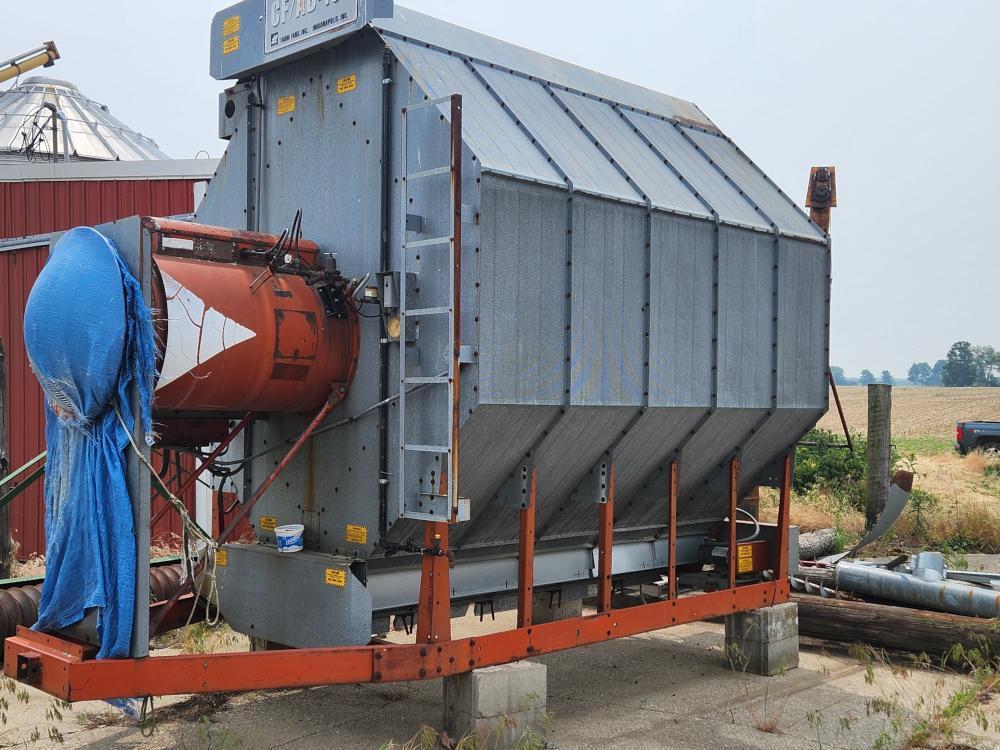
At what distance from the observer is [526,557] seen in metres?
6.99

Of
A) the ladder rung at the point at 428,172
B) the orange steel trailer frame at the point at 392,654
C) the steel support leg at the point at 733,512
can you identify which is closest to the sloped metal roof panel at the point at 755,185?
the steel support leg at the point at 733,512

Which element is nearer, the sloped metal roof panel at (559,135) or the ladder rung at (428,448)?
the ladder rung at (428,448)

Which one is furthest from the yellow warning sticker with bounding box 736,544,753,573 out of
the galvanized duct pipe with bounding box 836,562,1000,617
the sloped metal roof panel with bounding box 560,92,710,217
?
the sloped metal roof panel with bounding box 560,92,710,217

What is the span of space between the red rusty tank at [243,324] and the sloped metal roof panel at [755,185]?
3996mm

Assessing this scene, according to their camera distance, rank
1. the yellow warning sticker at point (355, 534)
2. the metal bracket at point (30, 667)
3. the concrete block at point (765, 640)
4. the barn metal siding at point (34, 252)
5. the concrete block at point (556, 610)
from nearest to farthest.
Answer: the metal bracket at point (30, 667), the yellow warning sticker at point (355, 534), the concrete block at point (765, 640), the concrete block at point (556, 610), the barn metal siding at point (34, 252)

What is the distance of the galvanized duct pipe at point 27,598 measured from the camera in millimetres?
7352

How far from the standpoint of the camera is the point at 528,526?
6977 mm

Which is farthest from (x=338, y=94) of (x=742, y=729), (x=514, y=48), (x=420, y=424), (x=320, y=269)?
(x=742, y=729)

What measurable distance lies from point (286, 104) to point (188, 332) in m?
2.24

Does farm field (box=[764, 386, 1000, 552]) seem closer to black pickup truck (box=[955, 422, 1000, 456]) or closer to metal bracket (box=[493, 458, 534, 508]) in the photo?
black pickup truck (box=[955, 422, 1000, 456])

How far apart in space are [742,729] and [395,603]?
258cm

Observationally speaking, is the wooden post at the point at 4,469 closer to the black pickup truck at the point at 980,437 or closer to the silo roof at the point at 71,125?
the silo roof at the point at 71,125

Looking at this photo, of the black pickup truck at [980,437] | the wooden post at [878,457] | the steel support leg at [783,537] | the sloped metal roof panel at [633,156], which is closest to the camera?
the sloped metal roof panel at [633,156]

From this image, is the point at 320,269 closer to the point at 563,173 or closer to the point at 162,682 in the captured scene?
the point at 563,173
